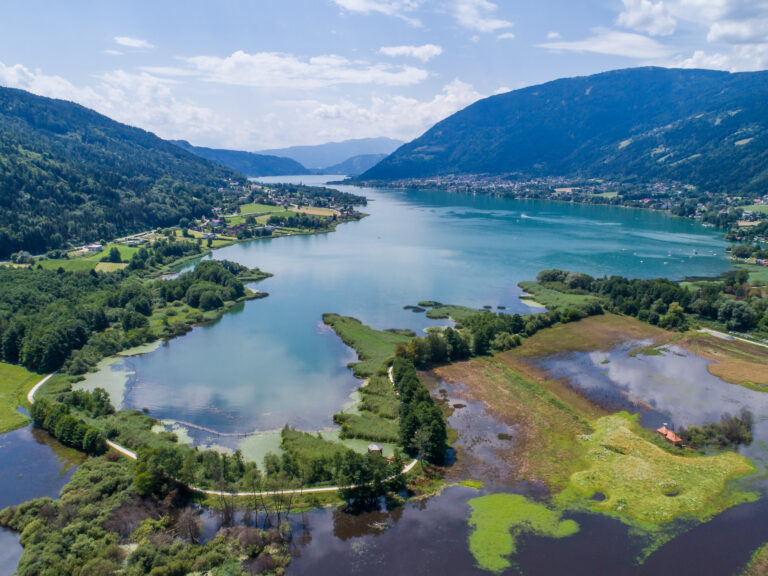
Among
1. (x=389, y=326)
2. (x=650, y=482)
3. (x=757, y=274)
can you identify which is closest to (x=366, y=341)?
(x=389, y=326)

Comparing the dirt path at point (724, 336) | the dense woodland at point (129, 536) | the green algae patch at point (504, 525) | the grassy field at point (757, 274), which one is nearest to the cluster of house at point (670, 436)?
the green algae patch at point (504, 525)

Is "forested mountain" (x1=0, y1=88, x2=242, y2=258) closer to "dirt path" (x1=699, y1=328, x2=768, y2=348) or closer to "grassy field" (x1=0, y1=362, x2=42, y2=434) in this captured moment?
"grassy field" (x1=0, y1=362, x2=42, y2=434)

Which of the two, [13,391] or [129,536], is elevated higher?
[129,536]

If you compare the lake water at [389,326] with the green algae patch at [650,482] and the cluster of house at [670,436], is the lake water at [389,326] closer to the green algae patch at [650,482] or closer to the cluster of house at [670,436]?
the green algae patch at [650,482]

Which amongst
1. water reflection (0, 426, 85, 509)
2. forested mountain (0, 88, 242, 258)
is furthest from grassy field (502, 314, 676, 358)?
forested mountain (0, 88, 242, 258)

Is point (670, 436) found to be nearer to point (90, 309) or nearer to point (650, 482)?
point (650, 482)
